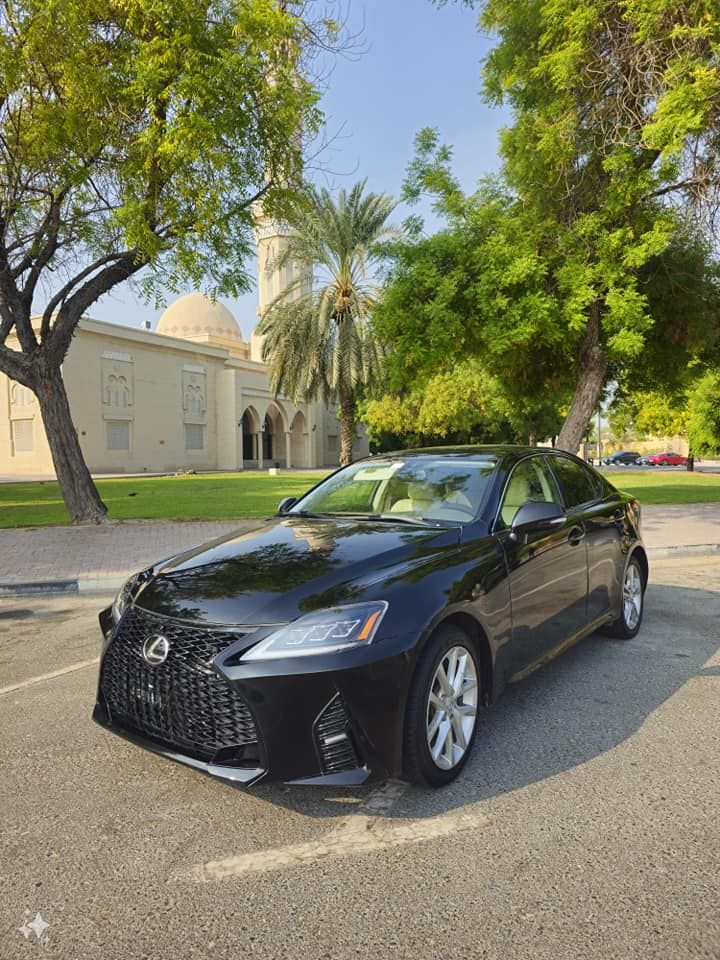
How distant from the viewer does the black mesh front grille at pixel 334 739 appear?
269cm

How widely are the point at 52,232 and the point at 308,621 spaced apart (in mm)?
13059

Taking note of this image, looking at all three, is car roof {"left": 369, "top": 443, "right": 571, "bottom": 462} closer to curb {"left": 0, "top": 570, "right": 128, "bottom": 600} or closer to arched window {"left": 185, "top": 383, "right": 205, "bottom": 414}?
curb {"left": 0, "top": 570, "right": 128, "bottom": 600}

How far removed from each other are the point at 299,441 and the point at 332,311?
153 ft

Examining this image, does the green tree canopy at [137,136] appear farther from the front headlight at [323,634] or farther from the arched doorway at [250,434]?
the arched doorway at [250,434]

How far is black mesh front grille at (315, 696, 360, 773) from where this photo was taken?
8.83ft

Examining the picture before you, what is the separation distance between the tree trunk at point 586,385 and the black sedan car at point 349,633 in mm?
10846

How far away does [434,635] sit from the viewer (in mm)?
3029

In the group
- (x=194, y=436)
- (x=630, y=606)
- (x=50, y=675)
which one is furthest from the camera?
(x=194, y=436)

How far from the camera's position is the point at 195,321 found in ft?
221

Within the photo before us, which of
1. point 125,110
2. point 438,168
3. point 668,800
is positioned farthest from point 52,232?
point 668,800

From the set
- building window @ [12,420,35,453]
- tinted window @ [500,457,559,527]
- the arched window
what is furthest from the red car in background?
tinted window @ [500,457,559,527]

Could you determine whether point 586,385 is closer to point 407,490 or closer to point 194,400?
point 407,490

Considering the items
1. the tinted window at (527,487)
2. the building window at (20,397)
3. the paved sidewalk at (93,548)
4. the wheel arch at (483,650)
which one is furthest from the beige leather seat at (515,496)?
the building window at (20,397)

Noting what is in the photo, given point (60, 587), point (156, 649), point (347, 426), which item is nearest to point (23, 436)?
point (347, 426)
